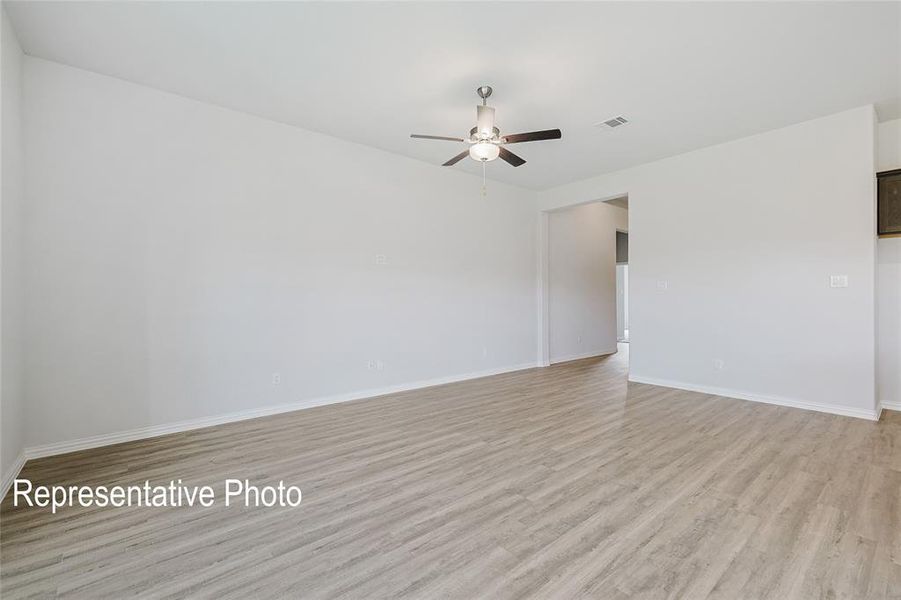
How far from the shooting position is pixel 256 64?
3041 millimetres

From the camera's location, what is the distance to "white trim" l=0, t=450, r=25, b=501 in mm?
2363

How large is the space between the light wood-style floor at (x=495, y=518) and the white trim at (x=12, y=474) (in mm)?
69

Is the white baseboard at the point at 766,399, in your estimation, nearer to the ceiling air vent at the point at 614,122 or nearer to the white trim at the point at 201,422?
the white trim at the point at 201,422

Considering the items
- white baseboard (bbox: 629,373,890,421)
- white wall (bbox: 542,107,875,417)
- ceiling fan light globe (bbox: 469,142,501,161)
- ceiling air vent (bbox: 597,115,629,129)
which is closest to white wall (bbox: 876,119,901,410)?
white baseboard (bbox: 629,373,890,421)

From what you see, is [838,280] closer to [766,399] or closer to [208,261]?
[766,399]

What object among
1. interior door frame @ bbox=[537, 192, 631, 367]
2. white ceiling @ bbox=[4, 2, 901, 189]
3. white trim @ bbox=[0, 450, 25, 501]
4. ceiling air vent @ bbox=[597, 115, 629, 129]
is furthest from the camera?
interior door frame @ bbox=[537, 192, 631, 367]

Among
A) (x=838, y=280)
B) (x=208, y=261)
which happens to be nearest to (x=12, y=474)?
(x=208, y=261)

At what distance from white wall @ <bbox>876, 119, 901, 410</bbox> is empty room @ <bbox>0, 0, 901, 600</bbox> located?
3 cm

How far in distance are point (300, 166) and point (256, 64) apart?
4.09ft

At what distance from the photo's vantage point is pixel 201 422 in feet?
11.8

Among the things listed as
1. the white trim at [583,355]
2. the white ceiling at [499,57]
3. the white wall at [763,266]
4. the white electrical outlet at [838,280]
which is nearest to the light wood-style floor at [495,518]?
the white wall at [763,266]

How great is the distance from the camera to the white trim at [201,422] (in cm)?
300

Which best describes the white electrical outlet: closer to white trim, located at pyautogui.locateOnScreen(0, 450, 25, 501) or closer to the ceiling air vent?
the ceiling air vent

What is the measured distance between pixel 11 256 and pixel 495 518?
3666mm
